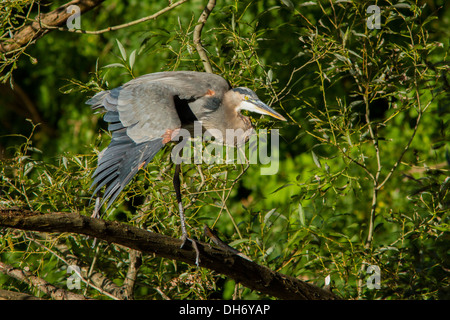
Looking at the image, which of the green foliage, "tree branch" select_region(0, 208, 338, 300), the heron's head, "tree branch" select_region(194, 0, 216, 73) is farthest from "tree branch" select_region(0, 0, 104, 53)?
"tree branch" select_region(0, 208, 338, 300)

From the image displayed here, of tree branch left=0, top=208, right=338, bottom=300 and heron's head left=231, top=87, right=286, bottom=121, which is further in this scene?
heron's head left=231, top=87, right=286, bottom=121

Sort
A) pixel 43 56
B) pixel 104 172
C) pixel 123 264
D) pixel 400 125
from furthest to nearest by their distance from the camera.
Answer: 1. pixel 43 56
2. pixel 400 125
3. pixel 123 264
4. pixel 104 172

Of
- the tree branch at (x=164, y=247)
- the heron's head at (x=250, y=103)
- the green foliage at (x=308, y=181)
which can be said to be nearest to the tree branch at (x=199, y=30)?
the green foliage at (x=308, y=181)

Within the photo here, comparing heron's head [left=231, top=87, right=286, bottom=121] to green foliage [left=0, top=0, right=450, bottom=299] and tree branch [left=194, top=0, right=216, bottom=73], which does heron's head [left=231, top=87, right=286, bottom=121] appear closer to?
green foliage [left=0, top=0, right=450, bottom=299]

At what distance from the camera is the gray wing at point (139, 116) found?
1.98 m

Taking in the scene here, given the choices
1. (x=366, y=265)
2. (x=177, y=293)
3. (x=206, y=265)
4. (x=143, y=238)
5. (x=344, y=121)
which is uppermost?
(x=344, y=121)

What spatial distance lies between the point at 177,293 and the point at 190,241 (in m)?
0.69

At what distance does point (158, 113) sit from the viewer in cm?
218

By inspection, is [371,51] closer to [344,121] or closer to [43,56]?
[344,121]

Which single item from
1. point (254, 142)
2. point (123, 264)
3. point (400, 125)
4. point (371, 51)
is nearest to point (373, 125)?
point (371, 51)

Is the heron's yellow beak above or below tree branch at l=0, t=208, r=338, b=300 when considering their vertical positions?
above

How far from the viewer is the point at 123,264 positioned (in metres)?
2.62

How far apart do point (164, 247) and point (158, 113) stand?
25.9 inches

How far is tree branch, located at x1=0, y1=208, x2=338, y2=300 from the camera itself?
1.47m
